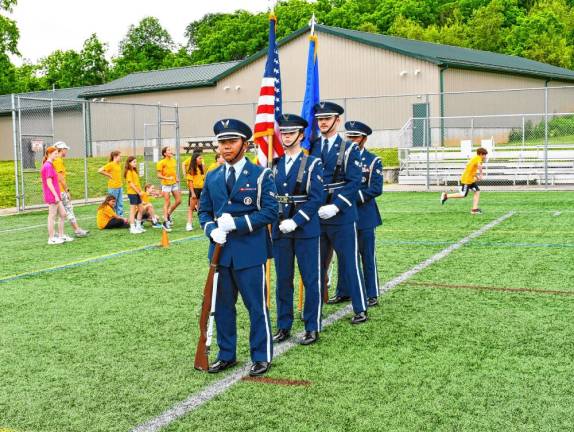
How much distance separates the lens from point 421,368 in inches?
222

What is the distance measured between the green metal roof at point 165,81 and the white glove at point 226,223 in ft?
121

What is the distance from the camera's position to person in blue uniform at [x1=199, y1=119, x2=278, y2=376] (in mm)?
5508

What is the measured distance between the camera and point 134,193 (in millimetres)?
14484

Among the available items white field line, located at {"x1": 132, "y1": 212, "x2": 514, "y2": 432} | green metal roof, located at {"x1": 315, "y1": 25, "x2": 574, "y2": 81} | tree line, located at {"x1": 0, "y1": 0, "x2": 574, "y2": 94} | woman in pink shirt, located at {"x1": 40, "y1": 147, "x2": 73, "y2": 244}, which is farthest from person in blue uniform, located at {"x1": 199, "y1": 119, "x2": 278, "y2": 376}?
tree line, located at {"x1": 0, "y1": 0, "x2": 574, "y2": 94}

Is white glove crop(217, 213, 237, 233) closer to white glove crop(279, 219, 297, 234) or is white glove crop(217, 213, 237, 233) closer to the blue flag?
white glove crop(279, 219, 297, 234)

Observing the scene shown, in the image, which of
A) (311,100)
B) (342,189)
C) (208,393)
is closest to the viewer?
(208,393)

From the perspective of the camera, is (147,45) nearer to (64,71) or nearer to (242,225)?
(64,71)

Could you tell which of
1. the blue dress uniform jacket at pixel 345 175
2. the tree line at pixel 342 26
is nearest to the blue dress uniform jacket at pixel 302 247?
the blue dress uniform jacket at pixel 345 175

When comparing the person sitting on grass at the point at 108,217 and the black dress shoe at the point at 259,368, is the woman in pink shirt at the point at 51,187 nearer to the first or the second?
the person sitting on grass at the point at 108,217

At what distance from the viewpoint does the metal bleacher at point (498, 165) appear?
77.3 feet

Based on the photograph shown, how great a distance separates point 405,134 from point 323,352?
22812mm

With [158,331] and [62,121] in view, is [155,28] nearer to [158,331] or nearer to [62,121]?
[62,121]

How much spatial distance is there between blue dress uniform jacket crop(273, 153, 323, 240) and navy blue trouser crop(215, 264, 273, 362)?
2.68 feet

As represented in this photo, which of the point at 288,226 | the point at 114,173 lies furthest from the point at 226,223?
the point at 114,173
